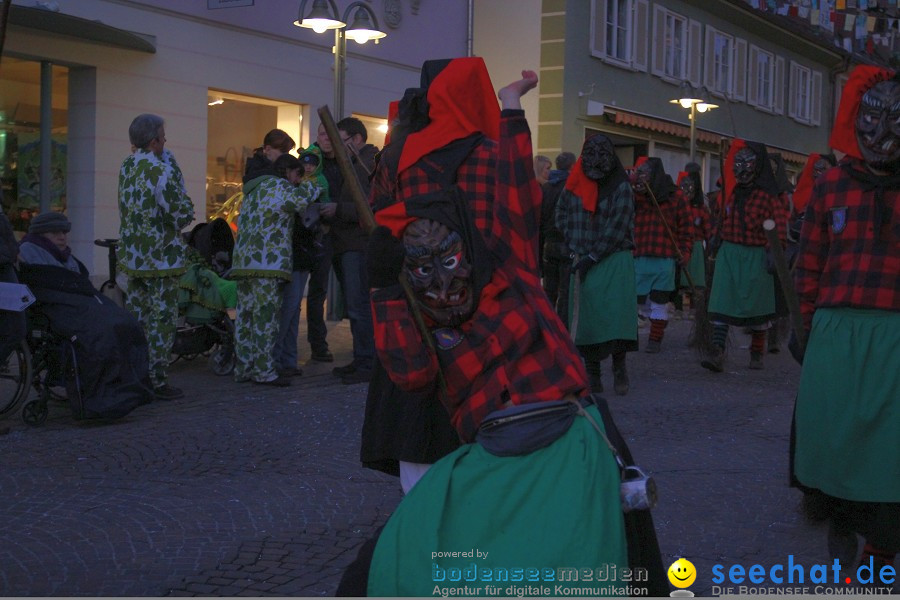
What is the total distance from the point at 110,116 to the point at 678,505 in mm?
10605

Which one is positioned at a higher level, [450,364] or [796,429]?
[450,364]

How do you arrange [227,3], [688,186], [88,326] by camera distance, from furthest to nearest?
[688,186] < [227,3] < [88,326]

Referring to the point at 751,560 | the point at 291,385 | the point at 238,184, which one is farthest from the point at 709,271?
the point at 751,560

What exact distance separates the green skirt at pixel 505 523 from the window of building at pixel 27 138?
12.4 m

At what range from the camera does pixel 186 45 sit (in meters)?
15.6

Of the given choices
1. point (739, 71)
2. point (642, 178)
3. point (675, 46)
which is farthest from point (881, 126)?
point (739, 71)

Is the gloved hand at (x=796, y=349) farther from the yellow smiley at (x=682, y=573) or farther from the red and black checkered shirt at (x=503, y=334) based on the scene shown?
the red and black checkered shirt at (x=503, y=334)

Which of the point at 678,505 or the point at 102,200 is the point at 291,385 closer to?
the point at 678,505

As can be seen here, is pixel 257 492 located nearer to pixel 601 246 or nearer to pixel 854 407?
pixel 854 407

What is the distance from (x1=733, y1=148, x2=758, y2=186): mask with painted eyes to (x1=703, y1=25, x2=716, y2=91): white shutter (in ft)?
65.5

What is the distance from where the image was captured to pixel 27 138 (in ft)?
47.3

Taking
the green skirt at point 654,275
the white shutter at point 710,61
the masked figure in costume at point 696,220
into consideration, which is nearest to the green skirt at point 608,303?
the green skirt at point 654,275

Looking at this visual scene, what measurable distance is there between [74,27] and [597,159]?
23.1 feet

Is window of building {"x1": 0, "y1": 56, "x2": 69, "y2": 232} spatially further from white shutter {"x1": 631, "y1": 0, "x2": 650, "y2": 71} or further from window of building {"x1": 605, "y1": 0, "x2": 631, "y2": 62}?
white shutter {"x1": 631, "y1": 0, "x2": 650, "y2": 71}
